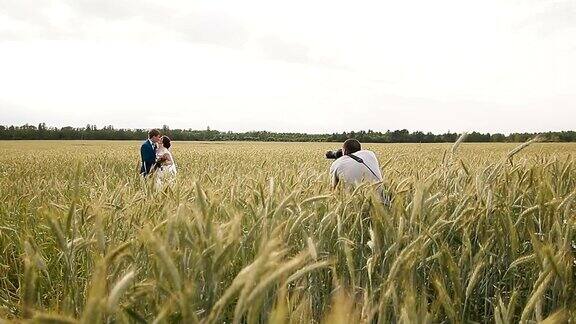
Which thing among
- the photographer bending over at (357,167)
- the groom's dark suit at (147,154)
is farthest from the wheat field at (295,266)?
the groom's dark suit at (147,154)

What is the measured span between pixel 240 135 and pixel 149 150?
65.3 meters

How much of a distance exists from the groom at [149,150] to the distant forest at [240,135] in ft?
171

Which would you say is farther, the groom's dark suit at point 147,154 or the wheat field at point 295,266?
the groom's dark suit at point 147,154

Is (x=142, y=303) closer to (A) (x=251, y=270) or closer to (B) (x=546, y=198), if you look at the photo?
(A) (x=251, y=270)

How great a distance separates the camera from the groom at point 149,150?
27.4 ft

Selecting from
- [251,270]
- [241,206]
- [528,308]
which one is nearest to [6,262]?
[241,206]

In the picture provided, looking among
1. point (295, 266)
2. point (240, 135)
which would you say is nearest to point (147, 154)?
point (295, 266)

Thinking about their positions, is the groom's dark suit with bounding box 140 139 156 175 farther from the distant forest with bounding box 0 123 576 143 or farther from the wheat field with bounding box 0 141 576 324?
the distant forest with bounding box 0 123 576 143

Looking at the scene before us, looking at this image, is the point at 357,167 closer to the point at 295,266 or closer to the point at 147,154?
the point at 295,266

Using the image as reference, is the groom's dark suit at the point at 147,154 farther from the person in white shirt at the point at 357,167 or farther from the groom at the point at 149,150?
the person in white shirt at the point at 357,167

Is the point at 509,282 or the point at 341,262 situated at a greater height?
the point at 341,262

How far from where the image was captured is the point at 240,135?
241ft

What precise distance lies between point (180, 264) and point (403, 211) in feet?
2.70

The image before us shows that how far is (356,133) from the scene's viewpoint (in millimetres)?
69188
